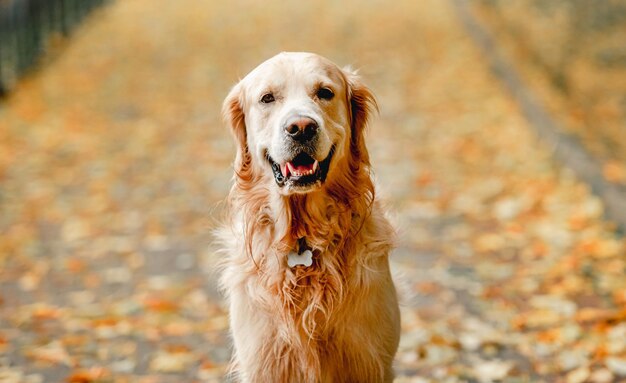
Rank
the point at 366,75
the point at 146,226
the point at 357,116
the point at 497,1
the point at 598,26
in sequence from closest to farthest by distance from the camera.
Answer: the point at 357,116 → the point at 146,226 → the point at 598,26 → the point at 366,75 → the point at 497,1

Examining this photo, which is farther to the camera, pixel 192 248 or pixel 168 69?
pixel 168 69

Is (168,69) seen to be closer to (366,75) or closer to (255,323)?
(366,75)

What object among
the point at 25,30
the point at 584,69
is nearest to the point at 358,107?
the point at 584,69

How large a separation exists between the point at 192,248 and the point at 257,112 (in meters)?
3.19

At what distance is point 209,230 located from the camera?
6.48 meters

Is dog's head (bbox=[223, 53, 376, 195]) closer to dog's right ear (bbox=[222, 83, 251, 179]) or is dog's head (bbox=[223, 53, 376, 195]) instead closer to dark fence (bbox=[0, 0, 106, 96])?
dog's right ear (bbox=[222, 83, 251, 179])

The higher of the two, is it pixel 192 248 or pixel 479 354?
pixel 192 248

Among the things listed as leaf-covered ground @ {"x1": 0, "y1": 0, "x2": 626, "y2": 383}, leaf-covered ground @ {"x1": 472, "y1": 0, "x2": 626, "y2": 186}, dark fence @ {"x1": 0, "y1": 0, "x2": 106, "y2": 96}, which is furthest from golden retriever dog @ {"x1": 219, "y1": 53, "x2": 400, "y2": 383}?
dark fence @ {"x1": 0, "y1": 0, "x2": 106, "y2": 96}

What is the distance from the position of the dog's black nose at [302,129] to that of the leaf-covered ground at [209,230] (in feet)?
2.73

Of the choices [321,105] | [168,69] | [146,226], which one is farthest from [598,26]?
[168,69]

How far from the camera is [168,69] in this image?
13.1 m

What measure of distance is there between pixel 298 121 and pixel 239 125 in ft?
1.77

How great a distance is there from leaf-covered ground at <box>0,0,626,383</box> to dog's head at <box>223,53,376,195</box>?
0.55 metres

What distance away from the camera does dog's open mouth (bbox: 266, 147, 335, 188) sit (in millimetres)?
2936
